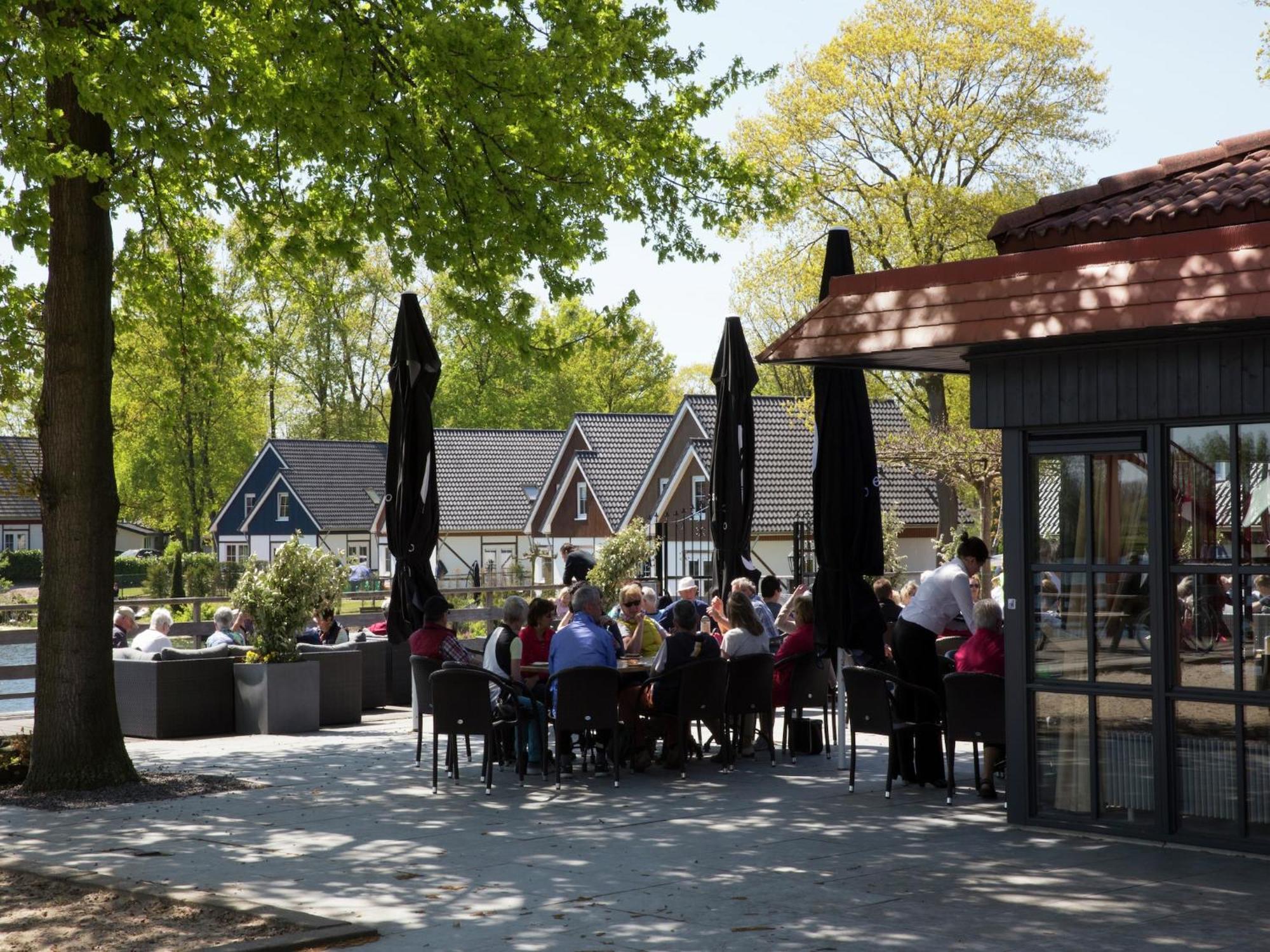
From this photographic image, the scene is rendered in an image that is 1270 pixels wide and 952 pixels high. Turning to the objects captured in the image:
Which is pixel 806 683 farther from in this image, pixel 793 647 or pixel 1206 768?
pixel 1206 768

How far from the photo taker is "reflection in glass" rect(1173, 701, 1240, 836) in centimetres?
884

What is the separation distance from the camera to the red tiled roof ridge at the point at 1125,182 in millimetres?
9836

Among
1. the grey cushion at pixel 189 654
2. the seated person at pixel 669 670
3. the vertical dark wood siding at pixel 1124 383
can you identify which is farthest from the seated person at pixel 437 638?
the vertical dark wood siding at pixel 1124 383

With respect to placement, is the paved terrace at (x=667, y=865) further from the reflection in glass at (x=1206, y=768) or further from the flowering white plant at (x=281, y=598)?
the flowering white plant at (x=281, y=598)

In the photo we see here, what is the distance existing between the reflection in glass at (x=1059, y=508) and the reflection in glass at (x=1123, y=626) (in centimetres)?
26

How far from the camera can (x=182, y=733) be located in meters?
15.5

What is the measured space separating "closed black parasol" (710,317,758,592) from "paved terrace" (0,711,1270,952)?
3647 millimetres

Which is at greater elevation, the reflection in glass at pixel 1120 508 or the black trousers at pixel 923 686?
the reflection in glass at pixel 1120 508

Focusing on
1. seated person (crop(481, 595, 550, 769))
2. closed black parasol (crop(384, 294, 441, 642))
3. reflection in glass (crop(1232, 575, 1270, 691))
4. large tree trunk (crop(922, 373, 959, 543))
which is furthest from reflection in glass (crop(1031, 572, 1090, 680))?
large tree trunk (crop(922, 373, 959, 543))

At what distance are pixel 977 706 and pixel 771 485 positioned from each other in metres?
35.2

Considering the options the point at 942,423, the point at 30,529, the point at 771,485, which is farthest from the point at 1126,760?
the point at 30,529

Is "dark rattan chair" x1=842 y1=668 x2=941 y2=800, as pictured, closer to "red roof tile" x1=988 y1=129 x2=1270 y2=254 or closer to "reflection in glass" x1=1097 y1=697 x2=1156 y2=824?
"reflection in glass" x1=1097 y1=697 x2=1156 y2=824

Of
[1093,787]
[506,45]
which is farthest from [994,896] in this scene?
[506,45]

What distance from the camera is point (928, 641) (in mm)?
11406
